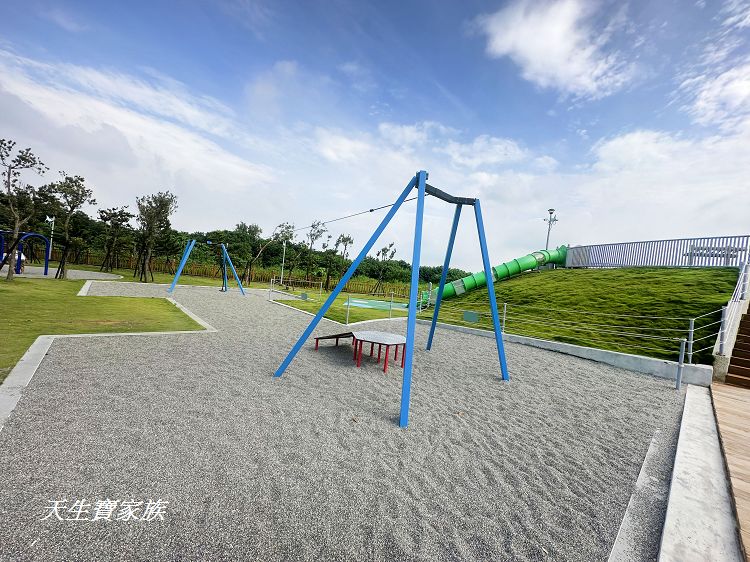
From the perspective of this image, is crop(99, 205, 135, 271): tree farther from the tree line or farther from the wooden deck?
the wooden deck

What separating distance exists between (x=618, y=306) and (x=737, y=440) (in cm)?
988

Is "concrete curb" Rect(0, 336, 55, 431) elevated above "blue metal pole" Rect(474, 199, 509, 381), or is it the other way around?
"blue metal pole" Rect(474, 199, 509, 381)

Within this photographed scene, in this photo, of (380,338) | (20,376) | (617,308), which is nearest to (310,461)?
(380,338)

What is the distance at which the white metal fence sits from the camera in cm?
1545

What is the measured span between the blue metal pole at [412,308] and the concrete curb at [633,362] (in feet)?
23.6

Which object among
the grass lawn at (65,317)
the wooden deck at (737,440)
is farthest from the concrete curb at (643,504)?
the grass lawn at (65,317)

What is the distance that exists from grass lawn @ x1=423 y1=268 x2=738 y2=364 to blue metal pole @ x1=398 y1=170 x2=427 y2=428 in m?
8.10

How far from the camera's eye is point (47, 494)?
2.74 metres

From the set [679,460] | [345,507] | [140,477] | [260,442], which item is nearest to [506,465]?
[345,507]

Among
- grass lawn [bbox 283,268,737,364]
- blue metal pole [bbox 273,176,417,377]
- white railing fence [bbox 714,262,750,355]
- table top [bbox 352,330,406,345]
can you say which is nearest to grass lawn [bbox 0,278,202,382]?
blue metal pole [bbox 273,176,417,377]

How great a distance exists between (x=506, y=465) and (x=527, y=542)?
1156 millimetres

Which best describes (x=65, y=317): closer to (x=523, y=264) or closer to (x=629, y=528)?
(x=629, y=528)

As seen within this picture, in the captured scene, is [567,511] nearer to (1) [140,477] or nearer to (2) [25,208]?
(1) [140,477]

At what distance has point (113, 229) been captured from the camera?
96.1ft
